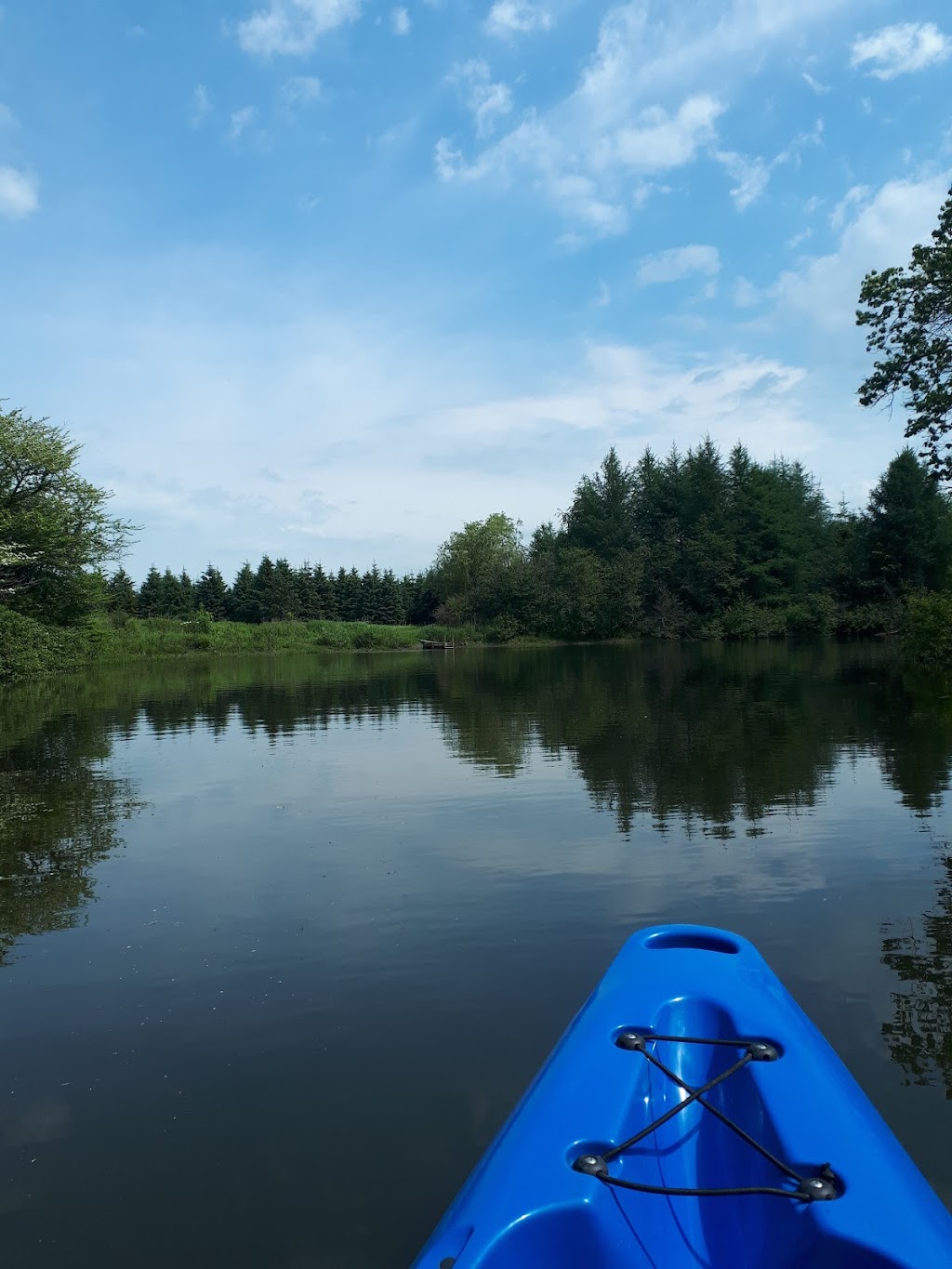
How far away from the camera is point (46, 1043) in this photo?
4422 mm

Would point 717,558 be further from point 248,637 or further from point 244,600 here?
point 244,600

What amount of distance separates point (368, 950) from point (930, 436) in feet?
58.9

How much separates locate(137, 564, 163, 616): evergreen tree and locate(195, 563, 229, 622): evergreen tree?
4.92 meters

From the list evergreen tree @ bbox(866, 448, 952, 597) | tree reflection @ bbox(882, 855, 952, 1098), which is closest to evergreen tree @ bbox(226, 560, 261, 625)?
evergreen tree @ bbox(866, 448, 952, 597)

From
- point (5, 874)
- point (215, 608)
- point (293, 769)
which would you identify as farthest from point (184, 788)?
point (215, 608)

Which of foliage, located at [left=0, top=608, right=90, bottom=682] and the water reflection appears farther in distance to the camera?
foliage, located at [left=0, top=608, right=90, bottom=682]

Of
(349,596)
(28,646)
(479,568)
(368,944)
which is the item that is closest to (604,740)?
(368,944)

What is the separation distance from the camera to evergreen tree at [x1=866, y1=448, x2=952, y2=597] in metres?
50.9

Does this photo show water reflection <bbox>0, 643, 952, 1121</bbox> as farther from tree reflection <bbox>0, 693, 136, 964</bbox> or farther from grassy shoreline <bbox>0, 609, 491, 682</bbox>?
grassy shoreline <bbox>0, 609, 491, 682</bbox>

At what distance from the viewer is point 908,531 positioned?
51688 millimetres

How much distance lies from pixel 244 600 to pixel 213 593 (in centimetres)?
326

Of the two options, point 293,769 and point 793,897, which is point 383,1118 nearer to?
point 793,897

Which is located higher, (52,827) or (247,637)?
(247,637)

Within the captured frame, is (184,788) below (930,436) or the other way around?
below
